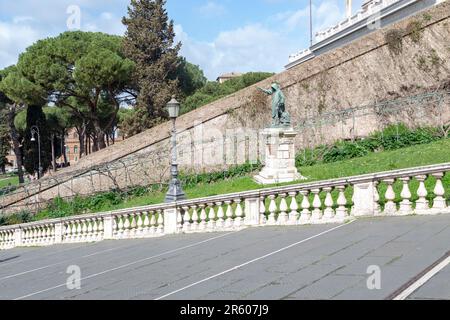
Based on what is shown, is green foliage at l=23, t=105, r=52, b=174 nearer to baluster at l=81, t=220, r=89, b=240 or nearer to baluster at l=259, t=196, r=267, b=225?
baluster at l=81, t=220, r=89, b=240

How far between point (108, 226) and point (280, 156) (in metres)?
5.61

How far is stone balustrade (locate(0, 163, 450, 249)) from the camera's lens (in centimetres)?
779

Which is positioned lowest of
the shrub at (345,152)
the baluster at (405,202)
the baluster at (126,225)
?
the baluster at (126,225)

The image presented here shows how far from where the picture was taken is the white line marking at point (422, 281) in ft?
13.2

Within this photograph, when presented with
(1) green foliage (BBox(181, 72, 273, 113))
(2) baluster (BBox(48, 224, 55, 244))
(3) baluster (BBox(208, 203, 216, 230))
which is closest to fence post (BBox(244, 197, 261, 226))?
(3) baluster (BBox(208, 203, 216, 230))

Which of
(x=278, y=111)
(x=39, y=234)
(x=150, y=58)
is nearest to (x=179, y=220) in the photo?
(x=278, y=111)

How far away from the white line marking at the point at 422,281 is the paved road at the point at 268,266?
55 millimetres

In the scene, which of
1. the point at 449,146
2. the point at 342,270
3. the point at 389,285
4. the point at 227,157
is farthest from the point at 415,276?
the point at 227,157

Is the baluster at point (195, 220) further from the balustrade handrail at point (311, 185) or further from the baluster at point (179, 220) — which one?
the baluster at point (179, 220)

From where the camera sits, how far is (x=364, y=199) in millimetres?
8109

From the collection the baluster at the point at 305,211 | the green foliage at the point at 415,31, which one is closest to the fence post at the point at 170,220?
the baluster at the point at 305,211

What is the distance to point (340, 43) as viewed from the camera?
31.1 metres

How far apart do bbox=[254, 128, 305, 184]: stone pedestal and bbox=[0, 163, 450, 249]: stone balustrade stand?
4.53 m

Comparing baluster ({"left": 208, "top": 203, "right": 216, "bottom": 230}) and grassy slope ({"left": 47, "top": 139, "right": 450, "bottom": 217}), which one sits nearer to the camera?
baluster ({"left": 208, "top": 203, "right": 216, "bottom": 230})
